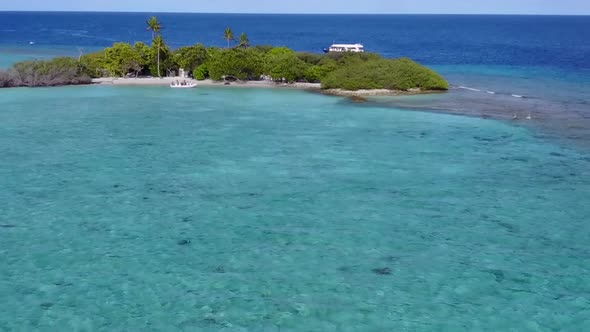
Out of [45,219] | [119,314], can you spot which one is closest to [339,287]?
[119,314]

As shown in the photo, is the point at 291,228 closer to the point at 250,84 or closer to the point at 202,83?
the point at 250,84

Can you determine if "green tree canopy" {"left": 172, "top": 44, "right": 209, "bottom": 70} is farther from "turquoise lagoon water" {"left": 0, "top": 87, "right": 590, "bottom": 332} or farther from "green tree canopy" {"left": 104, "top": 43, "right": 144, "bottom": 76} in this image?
"turquoise lagoon water" {"left": 0, "top": 87, "right": 590, "bottom": 332}

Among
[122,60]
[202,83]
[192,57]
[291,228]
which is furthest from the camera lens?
[192,57]

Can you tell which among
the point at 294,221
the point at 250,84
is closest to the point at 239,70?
the point at 250,84

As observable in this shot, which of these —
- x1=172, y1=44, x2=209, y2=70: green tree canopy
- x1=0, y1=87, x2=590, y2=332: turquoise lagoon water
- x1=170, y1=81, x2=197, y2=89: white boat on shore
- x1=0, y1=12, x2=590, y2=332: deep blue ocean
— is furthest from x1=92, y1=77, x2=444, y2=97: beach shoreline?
x1=0, y1=87, x2=590, y2=332: turquoise lagoon water

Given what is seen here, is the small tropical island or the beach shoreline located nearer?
the beach shoreline

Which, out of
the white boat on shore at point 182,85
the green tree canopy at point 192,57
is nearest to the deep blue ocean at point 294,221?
the white boat on shore at point 182,85
